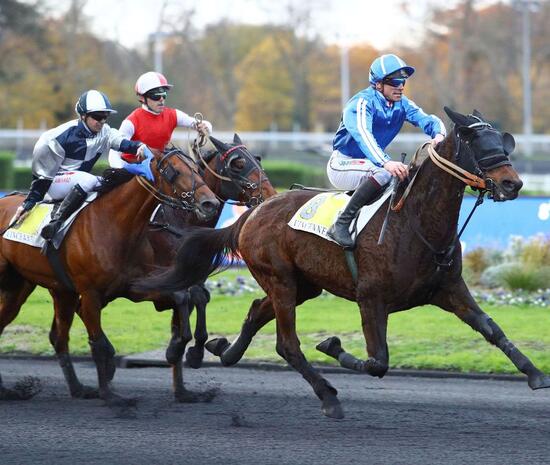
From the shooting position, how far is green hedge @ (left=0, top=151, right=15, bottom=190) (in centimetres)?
2953

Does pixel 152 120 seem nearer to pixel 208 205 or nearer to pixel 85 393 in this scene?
pixel 208 205

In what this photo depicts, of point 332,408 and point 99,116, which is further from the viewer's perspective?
point 99,116

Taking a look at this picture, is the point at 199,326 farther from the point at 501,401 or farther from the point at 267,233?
the point at 501,401

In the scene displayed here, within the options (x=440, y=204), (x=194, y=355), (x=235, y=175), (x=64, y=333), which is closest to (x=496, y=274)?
(x=235, y=175)

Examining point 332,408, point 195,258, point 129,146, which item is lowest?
point 332,408

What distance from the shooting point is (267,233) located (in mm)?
8016

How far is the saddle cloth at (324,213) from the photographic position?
738 centimetres

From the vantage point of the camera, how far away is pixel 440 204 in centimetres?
712

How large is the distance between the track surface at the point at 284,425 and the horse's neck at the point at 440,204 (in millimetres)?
1166

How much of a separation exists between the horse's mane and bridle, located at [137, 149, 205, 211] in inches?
8.7

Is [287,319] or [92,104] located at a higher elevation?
[92,104]

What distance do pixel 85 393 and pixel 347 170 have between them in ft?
8.23

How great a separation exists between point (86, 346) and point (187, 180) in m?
3.68

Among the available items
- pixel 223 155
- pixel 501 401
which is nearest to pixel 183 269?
pixel 223 155
